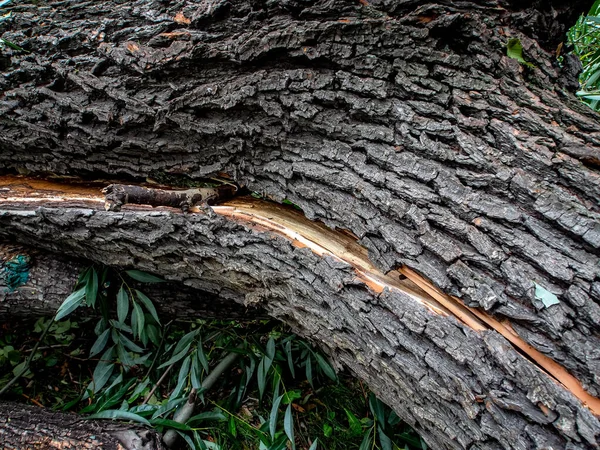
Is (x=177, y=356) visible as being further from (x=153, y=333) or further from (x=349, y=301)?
(x=349, y=301)

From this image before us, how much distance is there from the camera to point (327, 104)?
1361mm

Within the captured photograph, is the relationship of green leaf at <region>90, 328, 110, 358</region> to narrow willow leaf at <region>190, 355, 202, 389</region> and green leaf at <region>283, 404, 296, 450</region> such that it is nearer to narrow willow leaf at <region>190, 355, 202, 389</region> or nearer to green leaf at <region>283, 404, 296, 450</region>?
narrow willow leaf at <region>190, 355, 202, 389</region>

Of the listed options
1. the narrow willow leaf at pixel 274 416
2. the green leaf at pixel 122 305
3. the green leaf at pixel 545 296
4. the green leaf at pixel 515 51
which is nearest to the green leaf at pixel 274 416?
the narrow willow leaf at pixel 274 416

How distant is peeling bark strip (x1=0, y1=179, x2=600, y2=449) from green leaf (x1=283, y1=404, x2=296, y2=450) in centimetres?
43

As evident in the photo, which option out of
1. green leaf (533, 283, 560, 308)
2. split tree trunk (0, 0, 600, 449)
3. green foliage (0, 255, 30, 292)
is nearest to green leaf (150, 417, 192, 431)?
split tree trunk (0, 0, 600, 449)

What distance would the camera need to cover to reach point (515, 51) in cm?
123

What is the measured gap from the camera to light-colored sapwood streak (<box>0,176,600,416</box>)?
1.03 metres

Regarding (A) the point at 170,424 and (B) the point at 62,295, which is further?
(B) the point at 62,295

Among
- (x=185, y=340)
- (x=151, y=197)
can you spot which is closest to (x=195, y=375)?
(x=185, y=340)

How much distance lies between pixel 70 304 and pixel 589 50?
3305mm

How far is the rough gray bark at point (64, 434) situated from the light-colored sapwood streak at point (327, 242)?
817 mm

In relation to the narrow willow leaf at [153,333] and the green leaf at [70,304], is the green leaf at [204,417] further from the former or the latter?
the green leaf at [70,304]

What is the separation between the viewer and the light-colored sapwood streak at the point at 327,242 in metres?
1.03

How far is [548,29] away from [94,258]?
5.83ft
